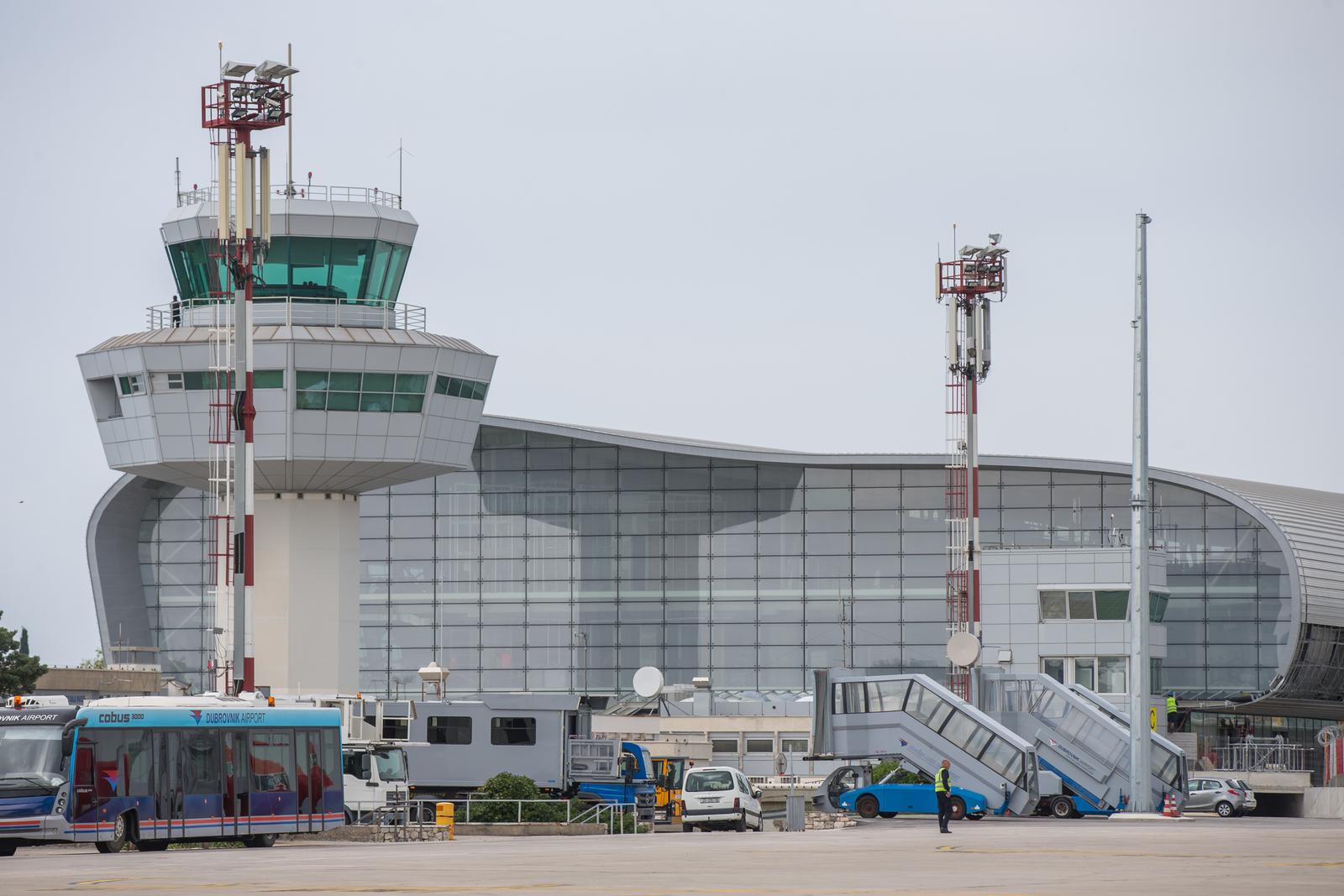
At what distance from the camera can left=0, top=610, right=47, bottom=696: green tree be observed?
66.5 meters

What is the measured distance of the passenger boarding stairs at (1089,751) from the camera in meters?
48.8

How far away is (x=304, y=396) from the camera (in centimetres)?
5334

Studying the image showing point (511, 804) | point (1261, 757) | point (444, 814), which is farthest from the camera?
point (1261, 757)

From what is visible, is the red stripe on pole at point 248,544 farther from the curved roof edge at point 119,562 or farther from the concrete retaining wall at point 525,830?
the curved roof edge at point 119,562

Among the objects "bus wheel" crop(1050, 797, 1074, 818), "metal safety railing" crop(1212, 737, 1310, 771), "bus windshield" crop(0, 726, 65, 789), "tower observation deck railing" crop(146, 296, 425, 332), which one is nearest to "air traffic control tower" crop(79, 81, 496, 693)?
"tower observation deck railing" crop(146, 296, 425, 332)

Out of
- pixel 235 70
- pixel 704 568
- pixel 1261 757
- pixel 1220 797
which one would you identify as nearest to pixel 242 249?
pixel 235 70

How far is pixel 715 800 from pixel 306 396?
1820cm

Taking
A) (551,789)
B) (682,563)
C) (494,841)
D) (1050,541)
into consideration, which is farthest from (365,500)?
(494,841)

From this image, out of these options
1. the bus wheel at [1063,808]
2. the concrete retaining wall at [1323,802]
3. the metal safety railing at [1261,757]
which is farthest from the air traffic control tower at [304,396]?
the metal safety railing at [1261,757]

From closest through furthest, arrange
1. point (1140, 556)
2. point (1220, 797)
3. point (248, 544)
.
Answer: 1. point (248, 544)
2. point (1140, 556)
3. point (1220, 797)

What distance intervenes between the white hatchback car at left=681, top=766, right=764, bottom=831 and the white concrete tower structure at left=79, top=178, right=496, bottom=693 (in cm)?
1600

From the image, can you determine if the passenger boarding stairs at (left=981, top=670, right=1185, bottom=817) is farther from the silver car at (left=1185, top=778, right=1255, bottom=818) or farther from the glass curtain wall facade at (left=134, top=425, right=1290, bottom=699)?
the glass curtain wall facade at (left=134, top=425, right=1290, bottom=699)

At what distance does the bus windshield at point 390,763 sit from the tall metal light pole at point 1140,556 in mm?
16396

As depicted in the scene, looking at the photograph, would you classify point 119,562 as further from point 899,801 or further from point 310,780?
point 310,780
